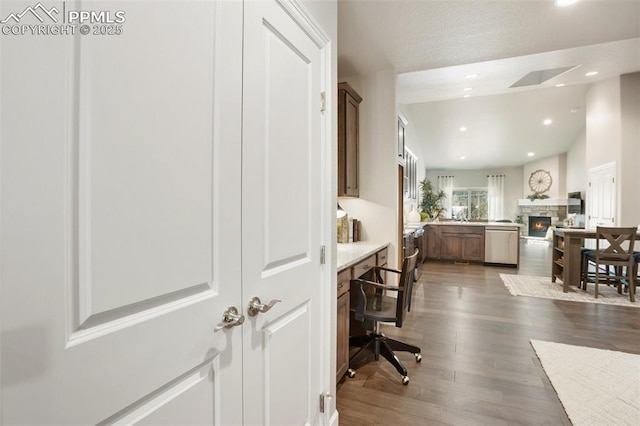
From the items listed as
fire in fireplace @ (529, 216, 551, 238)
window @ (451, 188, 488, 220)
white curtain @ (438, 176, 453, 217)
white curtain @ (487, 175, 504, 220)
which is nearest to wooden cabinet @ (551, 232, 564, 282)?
fire in fireplace @ (529, 216, 551, 238)

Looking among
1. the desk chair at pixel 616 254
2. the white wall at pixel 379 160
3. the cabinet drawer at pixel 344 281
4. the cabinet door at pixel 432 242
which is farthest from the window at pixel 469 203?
the cabinet drawer at pixel 344 281

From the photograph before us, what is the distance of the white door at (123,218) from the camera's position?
53cm

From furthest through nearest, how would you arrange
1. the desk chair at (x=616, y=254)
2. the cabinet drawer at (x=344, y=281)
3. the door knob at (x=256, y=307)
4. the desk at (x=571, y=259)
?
the desk at (x=571, y=259) → the desk chair at (x=616, y=254) → the cabinet drawer at (x=344, y=281) → the door knob at (x=256, y=307)

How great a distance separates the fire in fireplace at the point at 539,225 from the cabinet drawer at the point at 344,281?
1307 centimetres

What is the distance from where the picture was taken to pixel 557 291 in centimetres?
470

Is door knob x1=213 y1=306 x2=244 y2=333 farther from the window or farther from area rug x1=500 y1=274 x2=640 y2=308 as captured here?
the window

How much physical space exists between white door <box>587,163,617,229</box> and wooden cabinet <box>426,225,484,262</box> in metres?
2.09

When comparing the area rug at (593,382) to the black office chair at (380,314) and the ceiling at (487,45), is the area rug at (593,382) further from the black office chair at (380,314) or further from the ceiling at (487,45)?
the ceiling at (487,45)

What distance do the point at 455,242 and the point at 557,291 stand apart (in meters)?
2.44

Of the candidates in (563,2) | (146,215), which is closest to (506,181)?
(563,2)

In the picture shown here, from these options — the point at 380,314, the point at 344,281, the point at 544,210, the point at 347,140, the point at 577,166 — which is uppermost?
the point at 577,166

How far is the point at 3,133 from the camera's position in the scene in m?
0.50

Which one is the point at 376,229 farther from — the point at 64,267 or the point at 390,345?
the point at 64,267

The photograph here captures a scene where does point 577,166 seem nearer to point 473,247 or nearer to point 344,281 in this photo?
point 473,247
